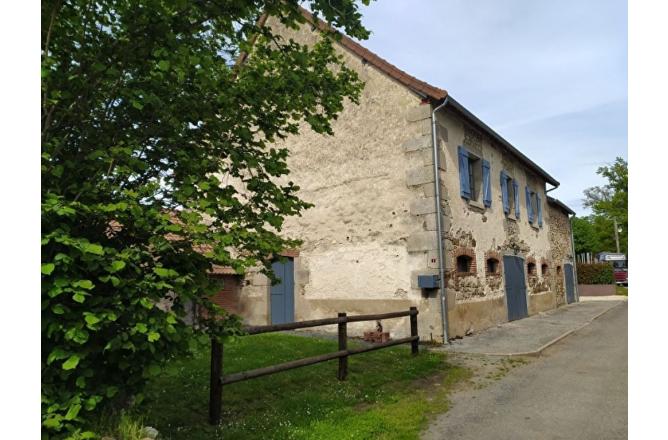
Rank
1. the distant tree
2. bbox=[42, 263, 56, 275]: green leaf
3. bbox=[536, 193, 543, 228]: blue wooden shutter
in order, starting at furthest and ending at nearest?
the distant tree, bbox=[536, 193, 543, 228]: blue wooden shutter, bbox=[42, 263, 56, 275]: green leaf

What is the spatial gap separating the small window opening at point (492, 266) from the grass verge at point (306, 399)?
5.17m

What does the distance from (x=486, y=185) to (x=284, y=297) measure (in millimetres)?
6319

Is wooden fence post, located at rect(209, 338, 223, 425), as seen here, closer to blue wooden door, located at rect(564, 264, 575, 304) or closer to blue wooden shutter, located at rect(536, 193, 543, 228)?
blue wooden shutter, located at rect(536, 193, 543, 228)

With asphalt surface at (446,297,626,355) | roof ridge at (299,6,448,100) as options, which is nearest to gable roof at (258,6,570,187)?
roof ridge at (299,6,448,100)

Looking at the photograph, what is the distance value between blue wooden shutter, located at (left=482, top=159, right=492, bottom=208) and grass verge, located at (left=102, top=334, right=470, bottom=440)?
19.1 feet

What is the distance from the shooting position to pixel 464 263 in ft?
36.6

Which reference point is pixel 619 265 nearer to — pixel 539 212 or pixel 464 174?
pixel 539 212

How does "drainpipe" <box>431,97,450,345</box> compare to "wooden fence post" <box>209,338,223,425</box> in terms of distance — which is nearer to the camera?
"wooden fence post" <box>209,338,223,425</box>

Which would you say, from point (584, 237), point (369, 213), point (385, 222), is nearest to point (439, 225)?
point (385, 222)

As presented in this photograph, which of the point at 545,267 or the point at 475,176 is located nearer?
the point at 475,176

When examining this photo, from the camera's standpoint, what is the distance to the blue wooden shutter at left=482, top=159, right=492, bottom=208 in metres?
12.3

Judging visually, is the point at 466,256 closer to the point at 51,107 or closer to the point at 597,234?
the point at 51,107

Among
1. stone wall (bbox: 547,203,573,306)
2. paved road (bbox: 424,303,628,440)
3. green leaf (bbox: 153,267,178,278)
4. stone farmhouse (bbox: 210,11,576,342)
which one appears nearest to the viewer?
green leaf (bbox: 153,267,178,278)

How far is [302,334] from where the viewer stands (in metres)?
10.9
